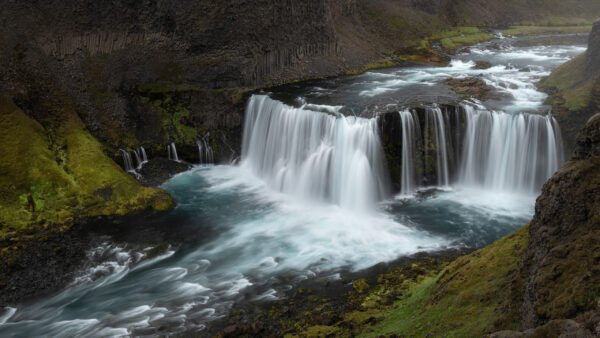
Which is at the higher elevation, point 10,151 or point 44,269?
point 10,151

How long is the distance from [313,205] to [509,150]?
1112 centimetres

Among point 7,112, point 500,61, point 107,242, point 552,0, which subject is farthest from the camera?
point 552,0

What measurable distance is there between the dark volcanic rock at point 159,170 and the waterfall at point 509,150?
17.9 m

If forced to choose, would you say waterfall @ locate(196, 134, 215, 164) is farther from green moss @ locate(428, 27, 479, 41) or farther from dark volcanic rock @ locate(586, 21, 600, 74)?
green moss @ locate(428, 27, 479, 41)

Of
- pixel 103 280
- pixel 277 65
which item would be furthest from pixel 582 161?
pixel 277 65

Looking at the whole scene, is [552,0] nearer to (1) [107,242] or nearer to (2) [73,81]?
(2) [73,81]

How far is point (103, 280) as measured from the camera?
1811 centimetres

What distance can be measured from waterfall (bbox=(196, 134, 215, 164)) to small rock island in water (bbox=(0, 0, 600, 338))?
0.34ft

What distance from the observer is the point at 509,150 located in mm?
24547

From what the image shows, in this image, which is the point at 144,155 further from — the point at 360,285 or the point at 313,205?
the point at 360,285

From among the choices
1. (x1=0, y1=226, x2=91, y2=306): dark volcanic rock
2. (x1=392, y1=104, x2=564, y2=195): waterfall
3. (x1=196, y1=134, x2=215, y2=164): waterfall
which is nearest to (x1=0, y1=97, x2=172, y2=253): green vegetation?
(x1=0, y1=226, x2=91, y2=306): dark volcanic rock

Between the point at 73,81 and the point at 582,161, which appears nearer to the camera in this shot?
the point at 582,161

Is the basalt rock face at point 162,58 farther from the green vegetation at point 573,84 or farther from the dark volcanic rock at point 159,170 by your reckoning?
the green vegetation at point 573,84

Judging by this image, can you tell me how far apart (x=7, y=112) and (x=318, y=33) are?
24.9 metres
